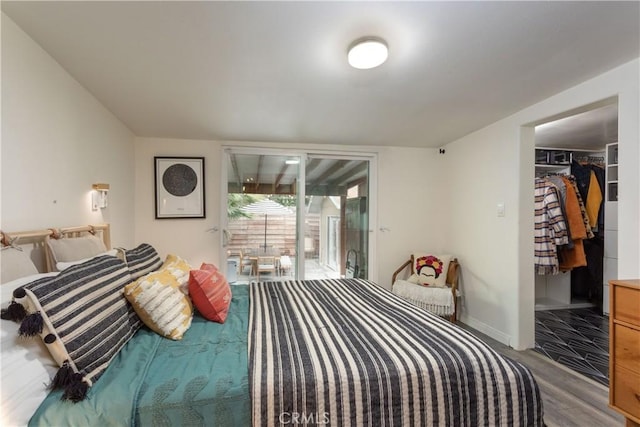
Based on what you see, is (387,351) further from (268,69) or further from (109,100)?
(109,100)

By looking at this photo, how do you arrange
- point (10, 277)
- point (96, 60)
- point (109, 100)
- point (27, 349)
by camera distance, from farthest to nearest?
1. point (109, 100)
2. point (96, 60)
3. point (10, 277)
4. point (27, 349)

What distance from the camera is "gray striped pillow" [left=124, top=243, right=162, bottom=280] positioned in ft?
5.91

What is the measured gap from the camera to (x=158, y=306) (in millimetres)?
1479

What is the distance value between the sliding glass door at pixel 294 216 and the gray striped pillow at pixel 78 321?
2.27m

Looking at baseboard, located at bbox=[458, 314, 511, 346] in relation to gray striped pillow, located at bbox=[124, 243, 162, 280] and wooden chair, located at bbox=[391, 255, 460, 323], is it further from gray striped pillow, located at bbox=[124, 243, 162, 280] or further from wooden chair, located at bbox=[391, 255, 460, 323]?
gray striped pillow, located at bbox=[124, 243, 162, 280]

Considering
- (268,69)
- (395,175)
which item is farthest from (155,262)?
(395,175)

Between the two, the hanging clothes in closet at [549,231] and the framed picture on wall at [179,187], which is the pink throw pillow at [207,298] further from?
the hanging clothes in closet at [549,231]

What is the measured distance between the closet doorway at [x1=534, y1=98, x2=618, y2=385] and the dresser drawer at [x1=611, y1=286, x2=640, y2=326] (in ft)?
4.09

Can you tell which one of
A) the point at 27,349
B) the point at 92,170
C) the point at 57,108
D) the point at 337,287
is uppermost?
the point at 57,108

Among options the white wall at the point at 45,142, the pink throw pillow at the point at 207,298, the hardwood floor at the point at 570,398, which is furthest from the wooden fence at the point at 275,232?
the hardwood floor at the point at 570,398

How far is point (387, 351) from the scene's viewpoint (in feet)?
4.21

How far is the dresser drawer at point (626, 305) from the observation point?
1.53 meters

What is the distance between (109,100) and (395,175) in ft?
10.6

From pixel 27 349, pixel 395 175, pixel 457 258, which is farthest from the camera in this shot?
pixel 395 175
